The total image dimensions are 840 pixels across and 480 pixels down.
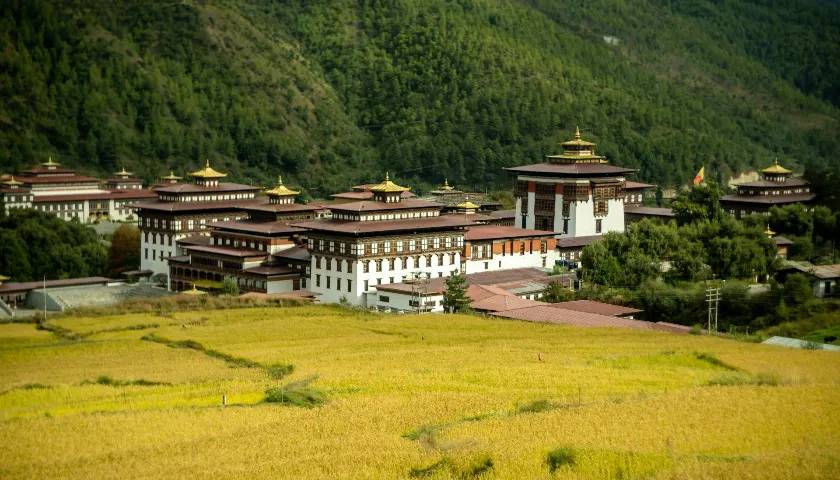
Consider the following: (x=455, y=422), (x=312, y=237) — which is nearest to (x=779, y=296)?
(x=312, y=237)

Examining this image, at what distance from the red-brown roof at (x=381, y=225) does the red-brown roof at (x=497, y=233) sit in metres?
1.39

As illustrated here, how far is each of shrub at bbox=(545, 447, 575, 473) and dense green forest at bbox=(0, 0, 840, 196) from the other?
9997 cm

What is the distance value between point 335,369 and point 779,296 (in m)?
29.9

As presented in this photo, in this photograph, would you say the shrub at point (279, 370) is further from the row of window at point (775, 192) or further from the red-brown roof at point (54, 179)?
Answer: the red-brown roof at point (54, 179)

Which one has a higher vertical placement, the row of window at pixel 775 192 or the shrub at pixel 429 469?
the row of window at pixel 775 192

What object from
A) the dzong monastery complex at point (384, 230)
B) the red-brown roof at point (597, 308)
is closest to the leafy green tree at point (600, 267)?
the red-brown roof at point (597, 308)

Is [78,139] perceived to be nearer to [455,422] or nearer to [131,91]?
[131,91]

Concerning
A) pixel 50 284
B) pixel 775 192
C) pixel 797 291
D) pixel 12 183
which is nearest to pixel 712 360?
pixel 797 291

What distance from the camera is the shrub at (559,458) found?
31.8m

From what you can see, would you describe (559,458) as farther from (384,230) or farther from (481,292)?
(384,230)

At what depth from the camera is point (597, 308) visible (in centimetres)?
6744

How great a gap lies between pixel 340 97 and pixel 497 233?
8203 centimetres

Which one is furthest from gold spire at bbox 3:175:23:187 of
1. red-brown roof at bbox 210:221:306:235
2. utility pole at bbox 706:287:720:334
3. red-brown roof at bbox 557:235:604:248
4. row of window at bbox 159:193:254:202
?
utility pole at bbox 706:287:720:334

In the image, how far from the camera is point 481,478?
30.8 metres
